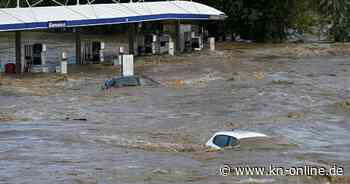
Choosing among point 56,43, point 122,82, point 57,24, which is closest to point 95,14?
point 57,24

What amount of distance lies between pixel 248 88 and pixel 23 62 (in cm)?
1932

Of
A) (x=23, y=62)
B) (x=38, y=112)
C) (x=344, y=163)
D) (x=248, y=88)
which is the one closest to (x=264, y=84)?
(x=248, y=88)

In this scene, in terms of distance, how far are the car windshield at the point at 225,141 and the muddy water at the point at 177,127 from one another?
27 cm

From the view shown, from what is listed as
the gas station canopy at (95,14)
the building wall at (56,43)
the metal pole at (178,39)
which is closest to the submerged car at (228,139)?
the gas station canopy at (95,14)

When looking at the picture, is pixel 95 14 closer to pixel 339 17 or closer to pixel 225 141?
pixel 339 17

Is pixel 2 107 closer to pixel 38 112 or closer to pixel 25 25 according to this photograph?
pixel 38 112

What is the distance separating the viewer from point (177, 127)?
27.5 metres

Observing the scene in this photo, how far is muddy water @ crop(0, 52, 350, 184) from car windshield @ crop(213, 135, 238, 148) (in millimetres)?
272

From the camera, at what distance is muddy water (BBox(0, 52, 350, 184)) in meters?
16.6

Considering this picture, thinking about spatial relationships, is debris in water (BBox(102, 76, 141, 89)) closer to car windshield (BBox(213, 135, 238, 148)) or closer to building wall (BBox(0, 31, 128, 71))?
car windshield (BBox(213, 135, 238, 148))

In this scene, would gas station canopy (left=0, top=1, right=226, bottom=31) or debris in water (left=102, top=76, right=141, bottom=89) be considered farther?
gas station canopy (left=0, top=1, right=226, bottom=31)

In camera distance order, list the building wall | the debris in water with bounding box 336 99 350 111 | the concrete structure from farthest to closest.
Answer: the building wall
the concrete structure
the debris in water with bounding box 336 99 350 111

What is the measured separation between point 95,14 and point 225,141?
34.2 meters

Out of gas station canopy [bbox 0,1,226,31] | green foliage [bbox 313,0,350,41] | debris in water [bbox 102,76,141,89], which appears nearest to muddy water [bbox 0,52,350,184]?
debris in water [bbox 102,76,141,89]
